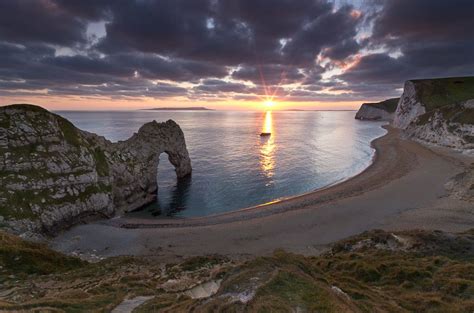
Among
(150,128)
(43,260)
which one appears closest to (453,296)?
(43,260)

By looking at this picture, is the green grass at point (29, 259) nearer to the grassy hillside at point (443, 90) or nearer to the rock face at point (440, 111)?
the rock face at point (440, 111)

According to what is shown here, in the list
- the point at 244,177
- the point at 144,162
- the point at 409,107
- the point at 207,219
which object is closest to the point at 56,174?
the point at 144,162

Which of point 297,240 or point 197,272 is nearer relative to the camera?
point 197,272

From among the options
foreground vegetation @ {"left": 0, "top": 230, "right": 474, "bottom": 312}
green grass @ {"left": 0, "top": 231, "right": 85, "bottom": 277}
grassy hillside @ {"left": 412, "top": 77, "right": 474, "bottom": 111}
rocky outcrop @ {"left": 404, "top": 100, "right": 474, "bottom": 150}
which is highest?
grassy hillside @ {"left": 412, "top": 77, "right": 474, "bottom": 111}

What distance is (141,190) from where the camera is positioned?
4700 cm

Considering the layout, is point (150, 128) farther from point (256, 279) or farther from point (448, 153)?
point (448, 153)

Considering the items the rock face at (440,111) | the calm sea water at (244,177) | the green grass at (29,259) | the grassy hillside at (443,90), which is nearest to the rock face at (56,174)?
the calm sea water at (244,177)

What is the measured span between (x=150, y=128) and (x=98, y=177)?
16955 millimetres

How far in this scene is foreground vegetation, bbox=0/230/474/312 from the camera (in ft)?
37.3

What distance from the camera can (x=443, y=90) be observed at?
125 meters

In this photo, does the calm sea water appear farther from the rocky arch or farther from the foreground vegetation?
the foreground vegetation

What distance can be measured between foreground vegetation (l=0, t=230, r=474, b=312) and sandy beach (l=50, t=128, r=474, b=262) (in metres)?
4.84

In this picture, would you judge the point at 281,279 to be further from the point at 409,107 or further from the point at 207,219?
the point at 409,107

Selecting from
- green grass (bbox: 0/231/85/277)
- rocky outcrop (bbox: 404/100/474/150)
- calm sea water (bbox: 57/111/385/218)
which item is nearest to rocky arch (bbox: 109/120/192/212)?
calm sea water (bbox: 57/111/385/218)
